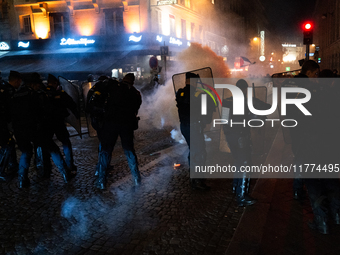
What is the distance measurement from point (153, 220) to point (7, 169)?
3.75 m

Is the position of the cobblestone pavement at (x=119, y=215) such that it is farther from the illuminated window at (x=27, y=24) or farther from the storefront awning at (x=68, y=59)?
the illuminated window at (x=27, y=24)

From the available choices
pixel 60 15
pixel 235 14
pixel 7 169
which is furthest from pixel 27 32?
pixel 235 14

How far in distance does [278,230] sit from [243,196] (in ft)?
2.50

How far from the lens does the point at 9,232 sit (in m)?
3.77

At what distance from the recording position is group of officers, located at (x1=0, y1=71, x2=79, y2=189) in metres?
5.24

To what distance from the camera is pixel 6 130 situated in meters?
5.82

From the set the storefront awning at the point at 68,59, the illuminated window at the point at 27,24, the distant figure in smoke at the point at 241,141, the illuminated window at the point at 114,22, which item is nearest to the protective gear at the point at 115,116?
the distant figure in smoke at the point at 241,141

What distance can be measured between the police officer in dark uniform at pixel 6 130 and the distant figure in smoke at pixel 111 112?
5.69 feet

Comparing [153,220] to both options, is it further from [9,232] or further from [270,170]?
[270,170]

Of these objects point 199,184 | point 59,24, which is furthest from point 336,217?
point 59,24

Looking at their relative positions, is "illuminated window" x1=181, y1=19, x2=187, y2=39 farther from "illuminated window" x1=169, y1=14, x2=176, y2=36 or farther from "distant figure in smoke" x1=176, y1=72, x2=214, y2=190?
"distant figure in smoke" x1=176, y1=72, x2=214, y2=190

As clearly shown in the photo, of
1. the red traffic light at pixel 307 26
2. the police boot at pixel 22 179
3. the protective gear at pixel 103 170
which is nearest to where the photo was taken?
the protective gear at pixel 103 170

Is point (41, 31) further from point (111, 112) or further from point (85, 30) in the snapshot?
point (111, 112)

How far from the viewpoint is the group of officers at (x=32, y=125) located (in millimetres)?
5242
